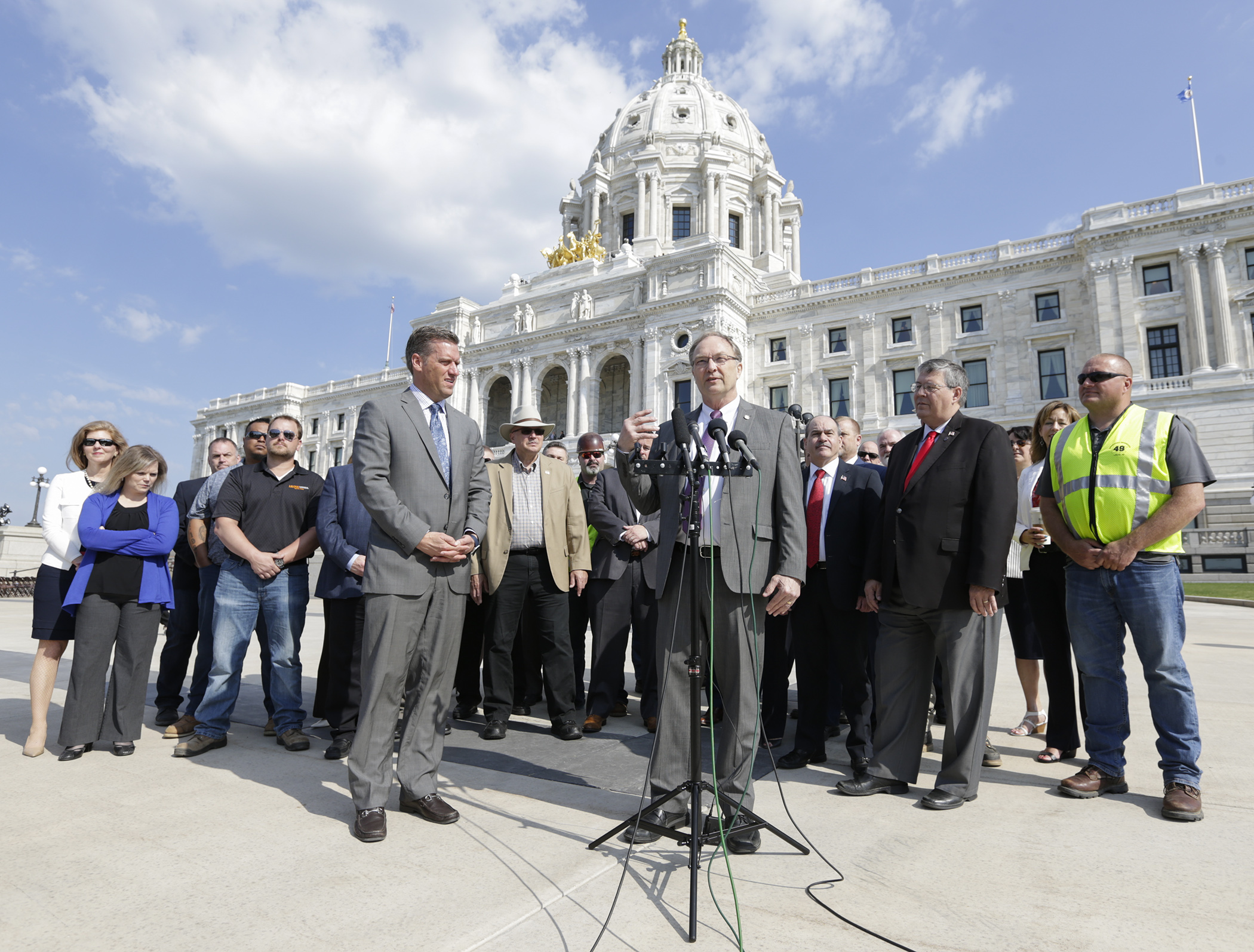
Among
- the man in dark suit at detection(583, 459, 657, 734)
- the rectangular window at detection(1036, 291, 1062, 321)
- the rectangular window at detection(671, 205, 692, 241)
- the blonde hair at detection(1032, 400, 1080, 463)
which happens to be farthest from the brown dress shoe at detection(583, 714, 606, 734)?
the rectangular window at detection(671, 205, 692, 241)

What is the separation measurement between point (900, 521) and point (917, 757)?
133 centimetres

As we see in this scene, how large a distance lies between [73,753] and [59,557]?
4.48 ft

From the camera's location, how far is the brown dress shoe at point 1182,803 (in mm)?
3473

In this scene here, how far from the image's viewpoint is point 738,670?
352 cm

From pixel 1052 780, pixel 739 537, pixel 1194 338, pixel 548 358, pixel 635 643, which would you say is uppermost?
pixel 548 358

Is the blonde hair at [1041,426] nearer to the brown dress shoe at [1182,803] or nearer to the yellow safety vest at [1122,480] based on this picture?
the yellow safety vest at [1122,480]

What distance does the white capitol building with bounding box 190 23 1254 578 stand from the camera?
2967cm

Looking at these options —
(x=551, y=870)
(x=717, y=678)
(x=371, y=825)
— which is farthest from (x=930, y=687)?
(x=371, y=825)

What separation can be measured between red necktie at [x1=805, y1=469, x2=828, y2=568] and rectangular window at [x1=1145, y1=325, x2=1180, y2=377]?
33610 mm

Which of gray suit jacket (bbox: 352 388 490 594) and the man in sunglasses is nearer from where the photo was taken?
gray suit jacket (bbox: 352 388 490 594)

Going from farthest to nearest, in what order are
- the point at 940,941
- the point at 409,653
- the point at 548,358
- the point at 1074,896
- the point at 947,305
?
the point at 548,358 < the point at 947,305 < the point at 409,653 < the point at 1074,896 < the point at 940,941

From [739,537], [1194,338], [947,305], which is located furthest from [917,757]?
[947,305]

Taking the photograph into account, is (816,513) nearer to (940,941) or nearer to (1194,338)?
(940,941)

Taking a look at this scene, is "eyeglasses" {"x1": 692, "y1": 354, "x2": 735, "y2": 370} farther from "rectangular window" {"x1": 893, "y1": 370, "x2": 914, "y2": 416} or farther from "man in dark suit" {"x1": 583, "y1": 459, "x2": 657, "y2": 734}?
"rectangular window" {"x1": 893, "y1": 370, "x2": 914, "y2": 416}
